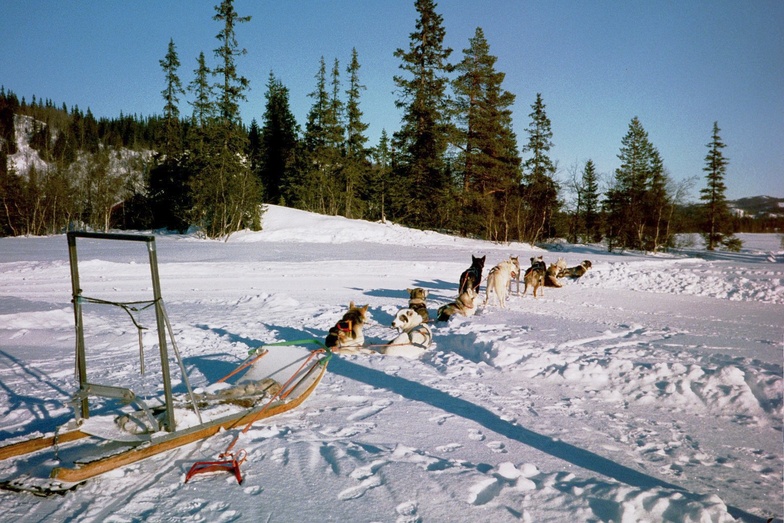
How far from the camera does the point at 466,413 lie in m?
4.50

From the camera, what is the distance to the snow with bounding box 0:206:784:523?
9.36ft

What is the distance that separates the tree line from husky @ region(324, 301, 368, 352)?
69.9ft

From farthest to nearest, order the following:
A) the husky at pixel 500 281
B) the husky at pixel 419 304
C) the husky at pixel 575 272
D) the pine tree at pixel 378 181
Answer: the pine tree at pixel 378 181, the husky at pixel 575 272, the husky at pixel 500 281, the husky at pixel 419 304

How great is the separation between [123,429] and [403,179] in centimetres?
3174

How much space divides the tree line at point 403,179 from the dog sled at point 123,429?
77.1 ft

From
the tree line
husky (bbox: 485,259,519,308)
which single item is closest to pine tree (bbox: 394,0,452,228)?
the tree line

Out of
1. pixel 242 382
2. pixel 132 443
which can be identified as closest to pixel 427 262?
pixel 242 382

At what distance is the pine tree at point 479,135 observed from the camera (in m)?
32.0

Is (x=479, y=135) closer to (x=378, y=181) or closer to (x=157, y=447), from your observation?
(x=378, y=181)

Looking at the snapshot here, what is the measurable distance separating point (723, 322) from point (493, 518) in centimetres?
859

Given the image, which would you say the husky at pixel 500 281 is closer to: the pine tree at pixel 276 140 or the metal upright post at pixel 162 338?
the metal upright post at pixel 162 338

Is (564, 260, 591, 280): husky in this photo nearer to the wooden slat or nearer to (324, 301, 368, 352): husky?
(324, 301, 368, 352): husky

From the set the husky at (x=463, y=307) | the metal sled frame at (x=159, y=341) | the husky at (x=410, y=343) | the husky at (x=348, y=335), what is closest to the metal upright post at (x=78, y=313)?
the metal sled frame at (x=159, y=341)

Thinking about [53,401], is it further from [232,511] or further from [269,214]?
[269,214]
